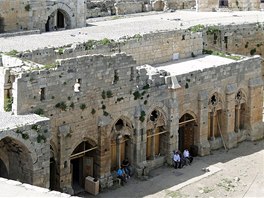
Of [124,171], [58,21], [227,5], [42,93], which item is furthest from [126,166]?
[227,5]

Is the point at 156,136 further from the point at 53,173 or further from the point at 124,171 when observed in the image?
the point at 53,173

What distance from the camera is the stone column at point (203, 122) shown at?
29.1m

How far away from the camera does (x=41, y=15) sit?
32.0 metres

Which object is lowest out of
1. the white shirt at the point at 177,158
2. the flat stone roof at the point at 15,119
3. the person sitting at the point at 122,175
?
the person sitting at the point at 122,175

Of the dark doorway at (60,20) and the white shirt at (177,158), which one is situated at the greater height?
the dark doorway at (60,20)

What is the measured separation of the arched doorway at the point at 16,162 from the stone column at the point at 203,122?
9.64 m

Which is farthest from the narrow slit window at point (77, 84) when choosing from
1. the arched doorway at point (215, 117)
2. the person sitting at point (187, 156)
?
the arched doorway at point (215, 117)

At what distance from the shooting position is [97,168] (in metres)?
25.5

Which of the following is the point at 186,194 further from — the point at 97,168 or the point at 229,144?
the point at 229,144

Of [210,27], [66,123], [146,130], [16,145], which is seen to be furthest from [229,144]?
[16,145]

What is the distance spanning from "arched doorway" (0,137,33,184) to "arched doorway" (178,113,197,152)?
9061 millimetres

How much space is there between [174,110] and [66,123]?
5.57 metres

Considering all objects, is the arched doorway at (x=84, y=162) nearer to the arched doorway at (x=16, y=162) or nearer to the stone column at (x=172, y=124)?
the arched doorway at (x=16, y=162)

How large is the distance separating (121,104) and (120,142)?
1.59 meters
